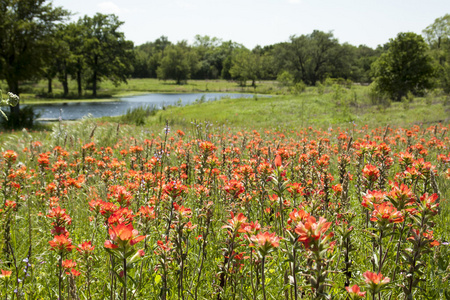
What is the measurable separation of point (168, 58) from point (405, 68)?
69056 millimetres

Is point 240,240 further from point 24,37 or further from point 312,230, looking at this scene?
point 24,37

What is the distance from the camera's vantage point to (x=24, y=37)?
19.5 m

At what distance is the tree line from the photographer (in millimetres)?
19844

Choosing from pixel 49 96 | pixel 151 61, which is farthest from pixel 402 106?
pixel 151 61

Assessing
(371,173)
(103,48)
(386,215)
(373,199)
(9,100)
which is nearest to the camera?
(386,215)

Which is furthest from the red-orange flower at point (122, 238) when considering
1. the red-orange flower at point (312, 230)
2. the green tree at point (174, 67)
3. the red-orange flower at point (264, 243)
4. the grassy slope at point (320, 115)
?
the green tree at point (174, 67)

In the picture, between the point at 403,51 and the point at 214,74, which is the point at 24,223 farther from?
the point at 214,74

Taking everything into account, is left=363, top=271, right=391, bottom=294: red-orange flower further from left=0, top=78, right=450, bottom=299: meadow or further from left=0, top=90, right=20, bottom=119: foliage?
left=0, top=90, right=20, bottom=119: foliage

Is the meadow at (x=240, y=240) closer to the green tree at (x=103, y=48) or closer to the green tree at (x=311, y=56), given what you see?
the green tree at (x=103, y=48)

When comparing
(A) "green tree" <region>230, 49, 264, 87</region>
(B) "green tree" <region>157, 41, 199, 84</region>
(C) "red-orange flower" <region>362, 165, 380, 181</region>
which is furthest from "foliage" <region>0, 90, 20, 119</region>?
(B) "green tree" <region>157, 41, 199, 84</region>

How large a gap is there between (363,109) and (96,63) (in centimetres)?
4809

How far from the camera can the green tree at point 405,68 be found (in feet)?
93.4

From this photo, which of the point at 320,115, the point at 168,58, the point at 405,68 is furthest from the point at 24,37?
the point at 168,58

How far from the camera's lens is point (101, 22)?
5269 cm
